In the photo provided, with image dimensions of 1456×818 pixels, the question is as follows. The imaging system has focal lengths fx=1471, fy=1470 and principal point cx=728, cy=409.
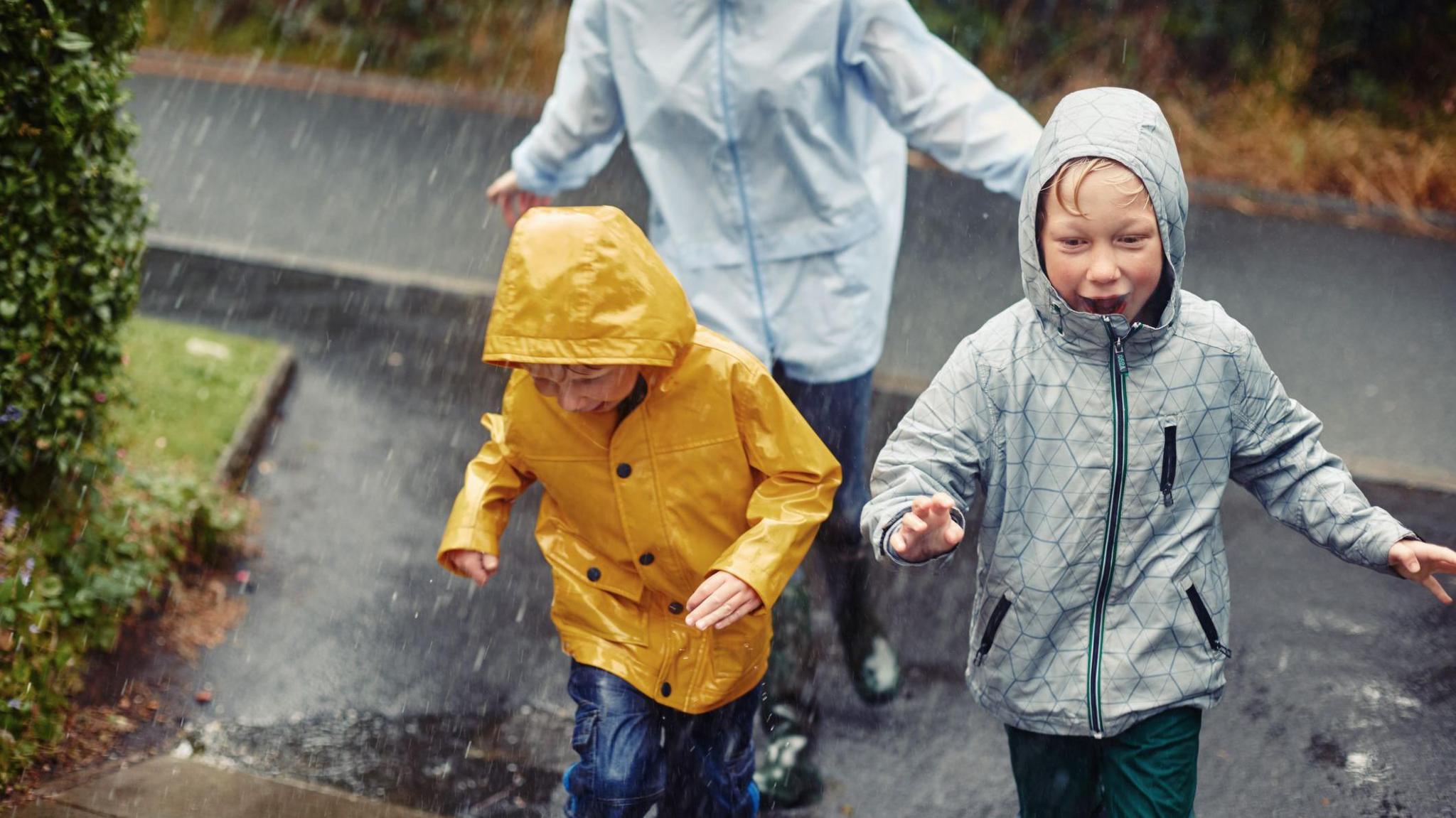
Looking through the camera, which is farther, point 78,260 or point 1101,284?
point 78,260

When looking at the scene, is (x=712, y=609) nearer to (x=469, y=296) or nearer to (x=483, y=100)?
(x=469, y=296)

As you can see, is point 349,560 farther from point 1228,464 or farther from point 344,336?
point 1228,464

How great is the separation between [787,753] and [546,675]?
40.5 inches

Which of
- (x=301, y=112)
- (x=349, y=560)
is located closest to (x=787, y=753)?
(x=349, y=560)

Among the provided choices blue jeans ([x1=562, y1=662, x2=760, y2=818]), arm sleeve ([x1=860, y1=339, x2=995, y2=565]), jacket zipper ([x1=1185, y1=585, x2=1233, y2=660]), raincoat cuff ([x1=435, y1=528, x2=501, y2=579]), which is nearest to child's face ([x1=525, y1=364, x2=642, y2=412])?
raincoat cuff ([x1=435, y1=528, x2=501, y2=579])

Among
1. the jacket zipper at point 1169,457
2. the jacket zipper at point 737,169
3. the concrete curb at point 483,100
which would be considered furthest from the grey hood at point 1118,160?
the concrete curb at point 483,100

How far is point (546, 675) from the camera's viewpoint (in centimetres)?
499

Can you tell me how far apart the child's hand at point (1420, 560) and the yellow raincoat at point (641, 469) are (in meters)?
1.19

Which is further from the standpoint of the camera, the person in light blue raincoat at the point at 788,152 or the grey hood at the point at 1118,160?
the person in light blue raincoat at the point at 788,152

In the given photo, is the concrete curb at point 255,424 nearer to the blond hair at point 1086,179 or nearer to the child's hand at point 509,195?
the child's hand at point 509,195

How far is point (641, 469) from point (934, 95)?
140 centimetres

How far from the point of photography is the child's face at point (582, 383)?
316cm

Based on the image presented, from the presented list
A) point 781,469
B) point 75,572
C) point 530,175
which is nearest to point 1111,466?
point 781,469

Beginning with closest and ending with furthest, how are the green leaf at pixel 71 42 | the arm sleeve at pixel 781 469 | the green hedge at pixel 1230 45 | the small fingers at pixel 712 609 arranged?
the small fingers at pixel 712 609, the arm sleeve at pixel 781 469, the green leaf at pixel 71 42, the green hedge at pixel 1230 45
